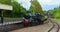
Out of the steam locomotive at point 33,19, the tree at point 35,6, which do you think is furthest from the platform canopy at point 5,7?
the tree at point 35,6

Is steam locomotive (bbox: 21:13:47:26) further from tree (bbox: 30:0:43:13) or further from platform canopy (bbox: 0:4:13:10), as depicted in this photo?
platform canopy (bbox: 0:4:13:10)

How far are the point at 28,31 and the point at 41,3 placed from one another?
1052 millimetres

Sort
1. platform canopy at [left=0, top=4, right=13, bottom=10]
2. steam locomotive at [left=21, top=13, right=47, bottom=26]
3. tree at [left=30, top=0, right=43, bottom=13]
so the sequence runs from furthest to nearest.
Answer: steam locomotive at [left=21, top=13, right=47, bottom=26] < tree at [left=30, top=0, right=43, bottom=13] < platform canopy at [left=0, top=4, right=13, bottom=10]

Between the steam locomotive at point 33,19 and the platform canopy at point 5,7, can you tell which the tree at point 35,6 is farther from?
the platform canopy at point 5,7

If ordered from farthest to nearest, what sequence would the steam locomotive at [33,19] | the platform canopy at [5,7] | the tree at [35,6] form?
the steam locomotive at [33,19] < the tree at [35,6] < the platform canopy at [5,7]

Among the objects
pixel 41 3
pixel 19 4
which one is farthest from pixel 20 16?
pixel 41 3

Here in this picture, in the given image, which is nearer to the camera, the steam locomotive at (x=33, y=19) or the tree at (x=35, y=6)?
the tree at (x=35, y=6)

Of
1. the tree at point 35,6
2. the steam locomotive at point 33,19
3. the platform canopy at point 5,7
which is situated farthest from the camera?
the steam locomotive at point 33,19

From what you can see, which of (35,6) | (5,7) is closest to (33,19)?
(35,6)

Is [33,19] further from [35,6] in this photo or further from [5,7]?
[5,7]

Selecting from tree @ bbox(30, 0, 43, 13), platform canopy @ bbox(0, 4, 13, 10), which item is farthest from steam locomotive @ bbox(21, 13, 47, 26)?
platform canopy @ bbox(0, 4, 13, 10)

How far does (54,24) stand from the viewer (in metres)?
6.10

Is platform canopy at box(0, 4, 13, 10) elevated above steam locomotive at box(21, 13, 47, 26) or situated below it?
above

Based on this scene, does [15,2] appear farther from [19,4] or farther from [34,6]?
[34,6]
